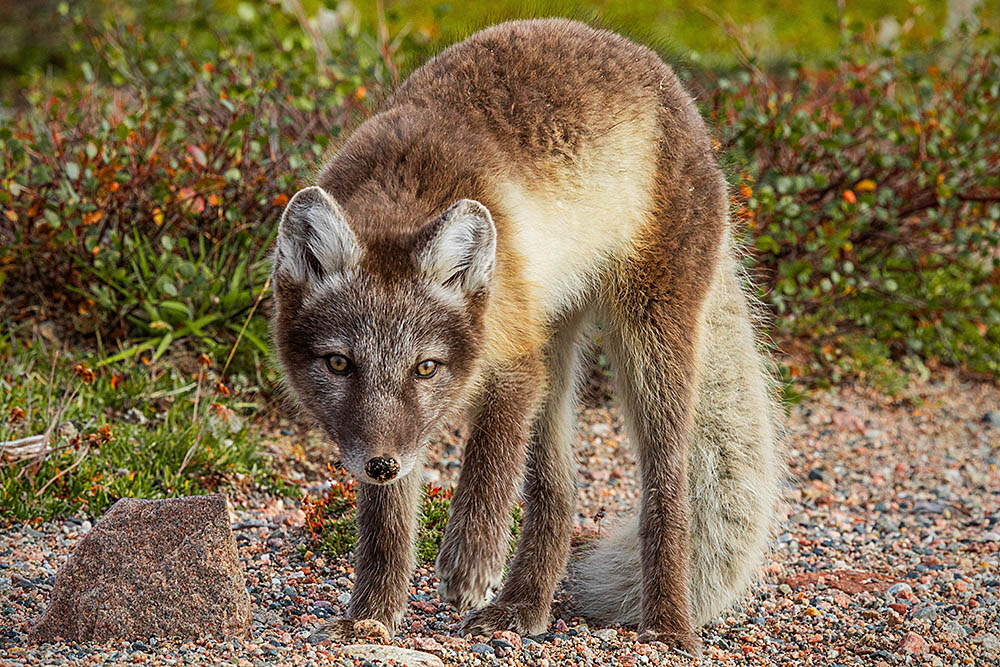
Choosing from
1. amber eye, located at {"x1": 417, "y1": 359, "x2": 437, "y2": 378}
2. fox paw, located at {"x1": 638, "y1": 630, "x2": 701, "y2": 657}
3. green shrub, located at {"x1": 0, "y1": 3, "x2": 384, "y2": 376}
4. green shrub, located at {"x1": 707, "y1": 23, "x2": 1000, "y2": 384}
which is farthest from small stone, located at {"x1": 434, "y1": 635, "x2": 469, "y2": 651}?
green shrub, located at {"x1": 707, "y1": 23, "x2": 1000, "y2": 384}

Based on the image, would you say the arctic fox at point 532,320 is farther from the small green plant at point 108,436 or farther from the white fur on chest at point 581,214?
the small green plant at point 108,436

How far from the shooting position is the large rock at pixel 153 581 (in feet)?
11.3

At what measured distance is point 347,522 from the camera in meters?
4.61

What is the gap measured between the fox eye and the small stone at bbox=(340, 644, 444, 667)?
0.86 m

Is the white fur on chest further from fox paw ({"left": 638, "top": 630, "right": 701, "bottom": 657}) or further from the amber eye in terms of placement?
fox paw ({"left": 638, "top": 630, "right": 701, "bottom": 657})

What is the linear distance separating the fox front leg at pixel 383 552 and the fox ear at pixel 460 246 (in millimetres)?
802

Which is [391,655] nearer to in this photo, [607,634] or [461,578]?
[461,578]

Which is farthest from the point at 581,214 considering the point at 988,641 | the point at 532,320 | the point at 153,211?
the point at 153,211

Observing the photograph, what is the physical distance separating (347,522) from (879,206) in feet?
12.9

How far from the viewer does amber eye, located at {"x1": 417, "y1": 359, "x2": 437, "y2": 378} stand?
333 centimetres

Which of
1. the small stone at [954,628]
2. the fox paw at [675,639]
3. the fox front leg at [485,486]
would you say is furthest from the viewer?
the small stone at [954,628]

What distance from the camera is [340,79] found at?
6.64 metres

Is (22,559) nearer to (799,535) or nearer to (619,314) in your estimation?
(619,314)

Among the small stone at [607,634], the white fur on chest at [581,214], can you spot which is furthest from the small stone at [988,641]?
the white fur on chest at [581,214]
